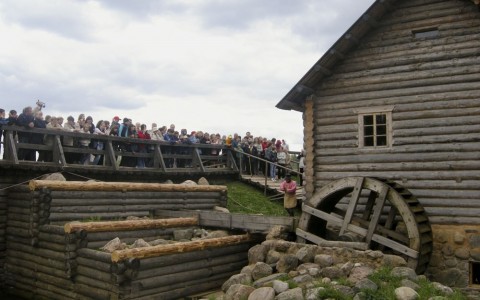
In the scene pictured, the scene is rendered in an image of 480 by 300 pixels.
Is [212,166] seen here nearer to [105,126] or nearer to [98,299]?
[105,126]

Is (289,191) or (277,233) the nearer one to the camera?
(277,233)

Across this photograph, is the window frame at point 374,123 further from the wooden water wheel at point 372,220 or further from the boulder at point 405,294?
the boulder at point 405,294

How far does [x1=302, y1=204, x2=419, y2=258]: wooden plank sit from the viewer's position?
10.7m

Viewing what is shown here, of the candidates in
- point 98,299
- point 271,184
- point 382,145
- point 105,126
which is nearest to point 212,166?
point 271,184

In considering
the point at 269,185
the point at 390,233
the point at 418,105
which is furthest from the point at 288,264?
the point at 269,185

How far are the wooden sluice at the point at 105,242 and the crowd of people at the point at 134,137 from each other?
6.31ft

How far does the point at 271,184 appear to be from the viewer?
781 inches

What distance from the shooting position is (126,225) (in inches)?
Answer: 474

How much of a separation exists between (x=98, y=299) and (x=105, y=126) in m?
7.13

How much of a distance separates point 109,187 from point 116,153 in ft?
8.65

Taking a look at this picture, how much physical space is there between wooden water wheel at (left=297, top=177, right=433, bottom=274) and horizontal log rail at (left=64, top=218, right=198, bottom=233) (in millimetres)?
3416

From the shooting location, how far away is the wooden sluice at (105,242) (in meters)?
10.4

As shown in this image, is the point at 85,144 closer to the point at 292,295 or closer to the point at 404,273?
the point at 292,295

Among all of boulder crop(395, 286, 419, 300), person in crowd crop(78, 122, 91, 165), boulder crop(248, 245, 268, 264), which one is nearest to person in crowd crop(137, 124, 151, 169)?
person in crowd crop(78, 122, 91, 165)
